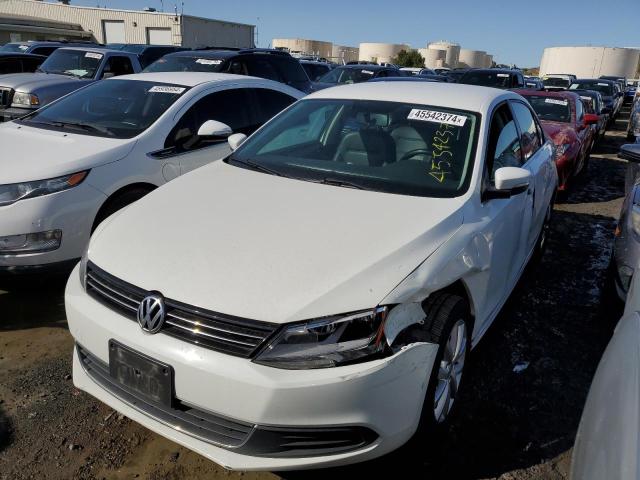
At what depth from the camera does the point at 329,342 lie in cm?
197

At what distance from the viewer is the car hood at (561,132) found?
24.4ft

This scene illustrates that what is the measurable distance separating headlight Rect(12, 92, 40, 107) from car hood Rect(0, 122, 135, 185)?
3.53 meters

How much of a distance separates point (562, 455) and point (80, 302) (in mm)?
2374

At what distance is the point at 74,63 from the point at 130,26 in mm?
40139

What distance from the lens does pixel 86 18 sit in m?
47.4

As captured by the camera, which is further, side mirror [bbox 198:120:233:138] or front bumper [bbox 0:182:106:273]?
side mirror [bbox 198:120:233:138]

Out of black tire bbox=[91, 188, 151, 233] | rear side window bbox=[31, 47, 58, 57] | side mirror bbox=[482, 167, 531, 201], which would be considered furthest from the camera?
rear side window bbox=[31, 47, 58, 57]

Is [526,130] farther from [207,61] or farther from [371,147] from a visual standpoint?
[207,61]

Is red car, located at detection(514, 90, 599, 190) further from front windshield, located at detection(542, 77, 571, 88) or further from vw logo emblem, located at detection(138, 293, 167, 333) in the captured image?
front windshield, located at detection(542, 77, 571, 88)

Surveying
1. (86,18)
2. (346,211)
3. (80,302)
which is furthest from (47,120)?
(86,18)

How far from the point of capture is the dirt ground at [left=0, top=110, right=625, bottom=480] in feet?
7.91

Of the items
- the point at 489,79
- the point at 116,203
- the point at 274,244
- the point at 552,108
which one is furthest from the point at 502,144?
the point at 489,79

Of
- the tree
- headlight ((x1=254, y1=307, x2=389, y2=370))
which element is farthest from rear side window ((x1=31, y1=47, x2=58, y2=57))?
the tree

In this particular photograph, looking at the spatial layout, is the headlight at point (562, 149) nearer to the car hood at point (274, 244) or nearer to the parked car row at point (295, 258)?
the parked car row at point (295, 258)
